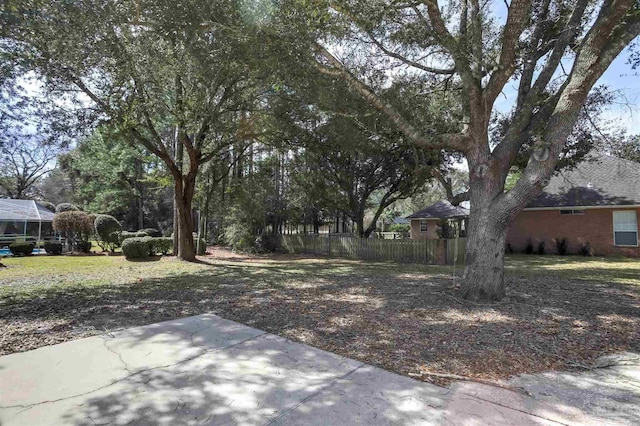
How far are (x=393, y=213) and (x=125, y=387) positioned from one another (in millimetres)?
51647

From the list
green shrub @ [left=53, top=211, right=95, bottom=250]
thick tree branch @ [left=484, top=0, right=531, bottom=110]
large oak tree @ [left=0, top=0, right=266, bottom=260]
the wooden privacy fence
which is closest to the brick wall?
the wooden privacy fence

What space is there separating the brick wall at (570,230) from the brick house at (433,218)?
3056 mm

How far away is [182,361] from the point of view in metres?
3.96

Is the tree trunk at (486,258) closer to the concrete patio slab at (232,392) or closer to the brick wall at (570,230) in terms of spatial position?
the concrete patio slab at (232,392)

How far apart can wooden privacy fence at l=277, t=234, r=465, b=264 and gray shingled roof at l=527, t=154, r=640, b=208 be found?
21.8 ft

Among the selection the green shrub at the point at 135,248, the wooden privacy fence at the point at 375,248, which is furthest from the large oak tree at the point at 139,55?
the wooden privacy fence at the point at 375,248

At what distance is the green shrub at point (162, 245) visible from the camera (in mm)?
16433

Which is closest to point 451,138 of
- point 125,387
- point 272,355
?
point 272,355

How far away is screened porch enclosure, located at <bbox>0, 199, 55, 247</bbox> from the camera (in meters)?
20.2

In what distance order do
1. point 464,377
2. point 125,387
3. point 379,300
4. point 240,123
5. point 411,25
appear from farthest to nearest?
point 240,123 < point 411,25 < point 379,300 < point 464,377 < point 125,387

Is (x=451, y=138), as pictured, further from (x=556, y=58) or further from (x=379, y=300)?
(x=379, y=300)

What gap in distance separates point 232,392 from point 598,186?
68.0ft

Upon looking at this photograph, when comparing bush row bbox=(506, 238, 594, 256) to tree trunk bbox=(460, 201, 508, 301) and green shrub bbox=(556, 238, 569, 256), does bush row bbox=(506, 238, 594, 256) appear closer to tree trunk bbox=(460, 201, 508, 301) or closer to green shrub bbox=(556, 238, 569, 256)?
green shrub bbox=(556, 238, 569, 256)

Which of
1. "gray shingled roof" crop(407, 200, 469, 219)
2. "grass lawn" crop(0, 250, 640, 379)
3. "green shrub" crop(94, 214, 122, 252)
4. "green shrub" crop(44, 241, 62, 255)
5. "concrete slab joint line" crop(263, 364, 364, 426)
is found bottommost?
"concrete slab joint line" crop(263, 364, 364, 426)
